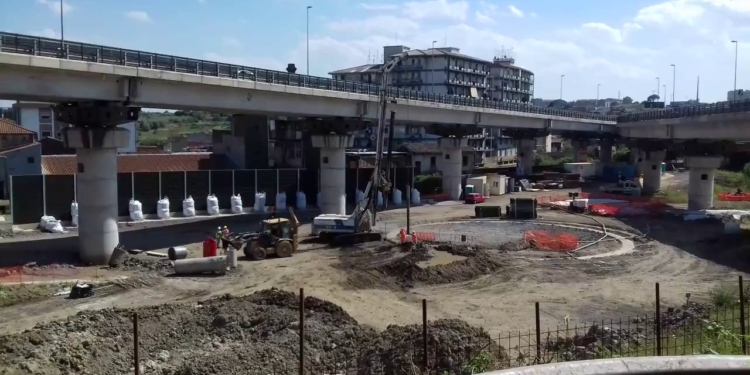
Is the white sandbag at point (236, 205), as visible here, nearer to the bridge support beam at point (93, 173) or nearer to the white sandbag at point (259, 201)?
the white sandbag at point (259, 201)

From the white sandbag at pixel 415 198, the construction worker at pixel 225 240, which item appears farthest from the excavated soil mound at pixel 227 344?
the white sandbag at pixel 415 198

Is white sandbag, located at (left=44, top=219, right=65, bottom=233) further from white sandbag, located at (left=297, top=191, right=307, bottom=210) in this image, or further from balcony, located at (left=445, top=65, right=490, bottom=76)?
balcony, located at (left=445, top=65, right=490, bottom=76)

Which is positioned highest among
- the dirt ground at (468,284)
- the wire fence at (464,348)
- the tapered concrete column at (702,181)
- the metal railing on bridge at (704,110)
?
the metal railing on bridge at (704,110)

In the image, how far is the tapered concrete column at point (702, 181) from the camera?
53.5 meters

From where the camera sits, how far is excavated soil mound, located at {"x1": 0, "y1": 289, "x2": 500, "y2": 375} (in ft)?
51.5

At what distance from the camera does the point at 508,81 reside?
14575cm

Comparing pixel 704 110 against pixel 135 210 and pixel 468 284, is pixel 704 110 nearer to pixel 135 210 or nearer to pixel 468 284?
pixel 468 284

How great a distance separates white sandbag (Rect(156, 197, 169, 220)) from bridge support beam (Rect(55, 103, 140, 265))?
14361 millimetres

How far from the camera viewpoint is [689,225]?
151ft

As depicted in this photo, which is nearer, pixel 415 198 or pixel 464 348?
pixel 464 348

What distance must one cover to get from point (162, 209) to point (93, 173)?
48.8 ft

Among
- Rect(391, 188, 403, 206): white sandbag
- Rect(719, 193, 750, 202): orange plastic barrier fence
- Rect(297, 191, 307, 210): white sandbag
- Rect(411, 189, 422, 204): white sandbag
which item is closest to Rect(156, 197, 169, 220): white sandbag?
Rect(297, 191, 307, 210): white sandbag

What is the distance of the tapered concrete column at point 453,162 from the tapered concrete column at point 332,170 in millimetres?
17273

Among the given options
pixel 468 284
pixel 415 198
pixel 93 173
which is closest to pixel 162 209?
pixel 93 173
